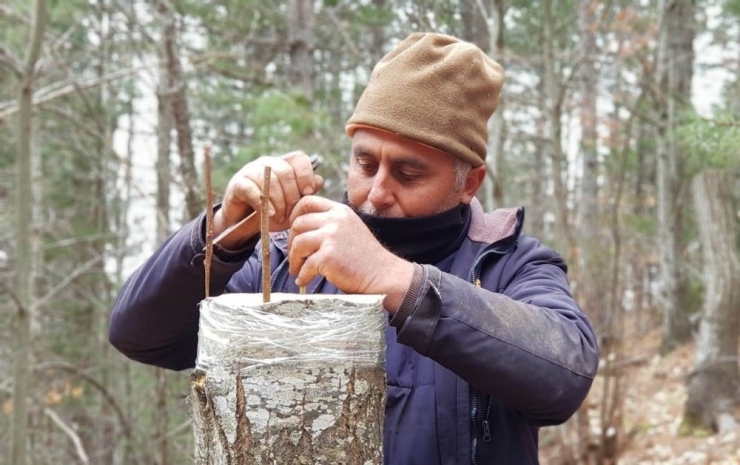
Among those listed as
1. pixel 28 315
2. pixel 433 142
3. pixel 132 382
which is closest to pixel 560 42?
pixel 132 382

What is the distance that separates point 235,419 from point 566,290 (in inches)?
37.5

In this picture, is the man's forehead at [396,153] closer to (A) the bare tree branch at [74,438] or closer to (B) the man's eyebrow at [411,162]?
(B) the man's eyebrow at [411,162]

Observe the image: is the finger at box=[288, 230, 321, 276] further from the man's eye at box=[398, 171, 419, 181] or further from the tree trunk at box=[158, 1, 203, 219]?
the tree trunk at box=[158, 1, 203, 219]

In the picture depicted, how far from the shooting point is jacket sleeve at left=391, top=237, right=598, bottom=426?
1.45m

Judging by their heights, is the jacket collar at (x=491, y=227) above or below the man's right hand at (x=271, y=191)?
below

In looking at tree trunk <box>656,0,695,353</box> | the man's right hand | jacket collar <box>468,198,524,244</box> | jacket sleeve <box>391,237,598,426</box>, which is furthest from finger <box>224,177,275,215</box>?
tree trunk <box>656,0,695,353</box>

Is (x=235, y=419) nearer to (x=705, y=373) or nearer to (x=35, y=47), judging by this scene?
(x=35, y=47)

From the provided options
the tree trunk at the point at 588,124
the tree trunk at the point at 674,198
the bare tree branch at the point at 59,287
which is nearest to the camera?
the bare tree branch at the point at 59,287

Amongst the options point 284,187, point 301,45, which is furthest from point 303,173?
point 301,45

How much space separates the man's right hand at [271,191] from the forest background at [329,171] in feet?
1.51

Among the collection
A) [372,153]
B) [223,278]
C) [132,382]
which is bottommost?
[132,382]

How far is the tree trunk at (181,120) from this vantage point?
3.80 m

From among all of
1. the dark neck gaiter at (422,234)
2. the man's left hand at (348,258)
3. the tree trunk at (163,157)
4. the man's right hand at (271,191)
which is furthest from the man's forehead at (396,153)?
the tree trunk at (163,157)

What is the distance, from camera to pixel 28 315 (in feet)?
15.7
